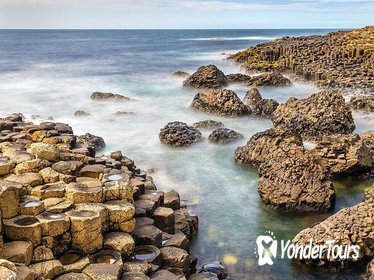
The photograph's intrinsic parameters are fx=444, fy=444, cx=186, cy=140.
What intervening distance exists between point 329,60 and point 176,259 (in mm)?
24456

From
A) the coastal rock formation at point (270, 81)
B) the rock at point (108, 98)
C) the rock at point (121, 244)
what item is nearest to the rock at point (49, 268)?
the rock at point (121, 244)

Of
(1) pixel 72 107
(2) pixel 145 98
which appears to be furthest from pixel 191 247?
(2) pixel 145 98

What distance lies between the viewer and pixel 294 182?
8.79m

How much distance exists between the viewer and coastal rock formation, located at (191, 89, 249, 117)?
16078mm

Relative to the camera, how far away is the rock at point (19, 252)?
201 inches

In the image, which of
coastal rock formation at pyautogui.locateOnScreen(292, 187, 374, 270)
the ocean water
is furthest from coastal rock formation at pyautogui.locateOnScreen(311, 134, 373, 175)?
coastal rock formation at pyautogui.locateOnScreen(292, 187, 374, 270)

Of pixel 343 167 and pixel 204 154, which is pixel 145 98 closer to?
pixel 204 154

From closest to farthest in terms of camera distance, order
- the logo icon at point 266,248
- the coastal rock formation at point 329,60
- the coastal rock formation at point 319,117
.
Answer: the logo icon at point 266,248
the coastal rock formation at point 319,117
the coastal rock formation at point 329,60

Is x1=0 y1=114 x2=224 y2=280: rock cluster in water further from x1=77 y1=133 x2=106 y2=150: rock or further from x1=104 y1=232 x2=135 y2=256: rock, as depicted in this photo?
x1=77 y1=133 x2=106 y2=150: rock

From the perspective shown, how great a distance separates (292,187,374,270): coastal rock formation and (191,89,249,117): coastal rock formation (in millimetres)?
9202

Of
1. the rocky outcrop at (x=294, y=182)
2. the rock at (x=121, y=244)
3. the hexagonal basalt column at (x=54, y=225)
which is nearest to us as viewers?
the hexagonal basalt column at (x=54, y=225)

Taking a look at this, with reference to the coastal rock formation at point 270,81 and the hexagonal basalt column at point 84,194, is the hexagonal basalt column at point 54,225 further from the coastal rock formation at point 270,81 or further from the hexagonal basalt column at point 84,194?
the coastal rock formation at point 270,81

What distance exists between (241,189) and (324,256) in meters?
3.55

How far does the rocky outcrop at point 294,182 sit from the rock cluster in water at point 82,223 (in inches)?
74.9
